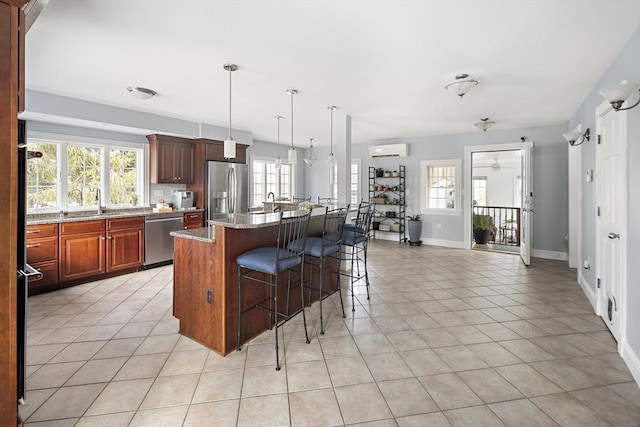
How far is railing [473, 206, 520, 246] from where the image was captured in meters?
8.02

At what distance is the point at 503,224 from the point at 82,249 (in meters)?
9.04

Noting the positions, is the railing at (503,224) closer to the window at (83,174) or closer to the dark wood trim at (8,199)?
the window at (83,174)

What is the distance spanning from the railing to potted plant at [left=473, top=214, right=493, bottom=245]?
0.42 m

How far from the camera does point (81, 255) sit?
422cm

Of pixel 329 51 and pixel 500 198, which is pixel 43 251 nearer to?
pixel 329 51

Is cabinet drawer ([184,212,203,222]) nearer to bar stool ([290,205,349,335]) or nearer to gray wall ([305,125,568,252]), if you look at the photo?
bar stool ([290,205,349,335])

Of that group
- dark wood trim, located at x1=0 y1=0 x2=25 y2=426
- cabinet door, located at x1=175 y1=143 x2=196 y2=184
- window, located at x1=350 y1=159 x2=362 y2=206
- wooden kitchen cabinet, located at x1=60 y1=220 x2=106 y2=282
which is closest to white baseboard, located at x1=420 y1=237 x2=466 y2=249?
window, located at x1=350 y1=159 x2=362 y2=206

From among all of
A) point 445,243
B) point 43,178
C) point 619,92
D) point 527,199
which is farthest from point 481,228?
point 43,178

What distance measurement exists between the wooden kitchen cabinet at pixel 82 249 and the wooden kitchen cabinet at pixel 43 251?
0.25 ft

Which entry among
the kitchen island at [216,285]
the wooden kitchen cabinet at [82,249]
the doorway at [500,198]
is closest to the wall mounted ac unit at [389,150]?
the doorway at [500,198]

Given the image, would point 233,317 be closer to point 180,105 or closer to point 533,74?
point 180,105

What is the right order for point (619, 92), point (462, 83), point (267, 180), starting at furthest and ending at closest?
point (267, 180)
point (462, 83)
point (619, 92)

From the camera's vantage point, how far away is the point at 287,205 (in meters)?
5.81

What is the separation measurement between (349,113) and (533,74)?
2.45 metres
